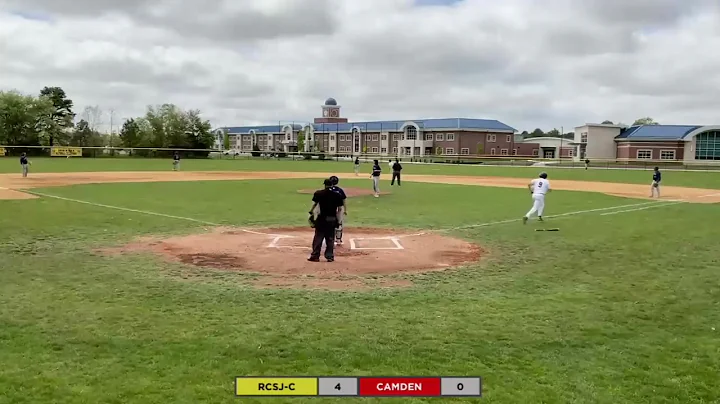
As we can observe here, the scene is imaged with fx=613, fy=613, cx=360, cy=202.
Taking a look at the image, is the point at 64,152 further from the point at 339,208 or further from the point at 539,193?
the point at 339,208

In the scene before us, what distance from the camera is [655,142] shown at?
3740 inches

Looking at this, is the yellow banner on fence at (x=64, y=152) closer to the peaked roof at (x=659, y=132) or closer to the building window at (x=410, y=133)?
the building window at (x=410, y=133)

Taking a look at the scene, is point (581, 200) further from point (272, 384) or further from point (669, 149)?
point (669, 149)

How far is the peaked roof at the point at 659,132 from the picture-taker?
9422cm

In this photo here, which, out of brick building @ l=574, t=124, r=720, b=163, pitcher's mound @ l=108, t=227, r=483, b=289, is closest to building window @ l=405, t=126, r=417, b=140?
brick building @ l=574, t=124, r=720, b=163

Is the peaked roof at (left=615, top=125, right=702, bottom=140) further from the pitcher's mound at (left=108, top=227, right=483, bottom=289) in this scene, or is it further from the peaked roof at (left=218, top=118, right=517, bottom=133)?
the pitcher's mound at (left=108, top=227, right=483, bottom=289)

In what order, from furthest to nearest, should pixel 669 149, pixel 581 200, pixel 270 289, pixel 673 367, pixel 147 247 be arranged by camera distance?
1. pixel 669 149
2. pixel 581 200
3. pixel 147 247
4. pixel 270 289
5. pixel 673 367

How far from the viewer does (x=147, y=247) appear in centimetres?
1477

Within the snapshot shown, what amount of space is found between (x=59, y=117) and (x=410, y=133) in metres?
65.5

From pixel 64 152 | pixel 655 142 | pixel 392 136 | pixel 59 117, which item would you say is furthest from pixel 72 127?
pixel 655 142

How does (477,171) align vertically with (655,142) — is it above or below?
below

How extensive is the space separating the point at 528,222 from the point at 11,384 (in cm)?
1731

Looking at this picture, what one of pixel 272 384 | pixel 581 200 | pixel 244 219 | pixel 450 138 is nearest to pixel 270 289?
pixel 272 384

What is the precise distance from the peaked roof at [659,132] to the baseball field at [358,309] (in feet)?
277
